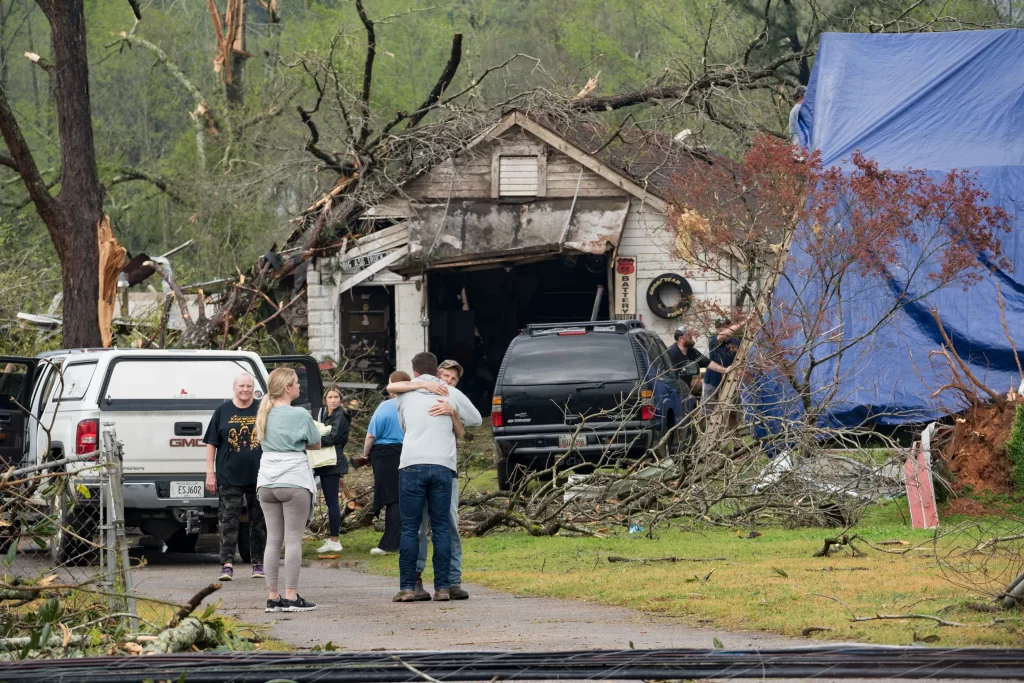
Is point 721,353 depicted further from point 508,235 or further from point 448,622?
A: point 448,622

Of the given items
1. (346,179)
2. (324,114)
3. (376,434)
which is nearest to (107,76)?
(324,114)

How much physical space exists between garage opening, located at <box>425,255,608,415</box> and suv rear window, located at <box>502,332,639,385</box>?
40.5ft

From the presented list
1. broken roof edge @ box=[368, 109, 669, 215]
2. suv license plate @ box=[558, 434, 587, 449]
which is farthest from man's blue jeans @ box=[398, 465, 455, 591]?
broken roof edge @ box=[368, 109, 669, 215]

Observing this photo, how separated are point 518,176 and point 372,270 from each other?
3.33 meters

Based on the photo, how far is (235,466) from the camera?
12.1 m

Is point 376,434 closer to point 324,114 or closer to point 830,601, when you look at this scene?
point 830,601

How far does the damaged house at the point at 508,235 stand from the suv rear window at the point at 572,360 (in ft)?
29.1

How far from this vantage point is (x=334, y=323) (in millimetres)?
26891

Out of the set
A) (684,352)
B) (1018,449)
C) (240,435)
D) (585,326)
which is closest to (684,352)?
(684,352)

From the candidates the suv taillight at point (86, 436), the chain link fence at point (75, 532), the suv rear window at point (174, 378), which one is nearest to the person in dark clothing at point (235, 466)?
the suv rear window at point (174, 378)

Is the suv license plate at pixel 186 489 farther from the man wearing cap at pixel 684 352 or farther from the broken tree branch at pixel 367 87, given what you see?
the broken tree branch at pixel 367 87

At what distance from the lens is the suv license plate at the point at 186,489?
13.2 meters

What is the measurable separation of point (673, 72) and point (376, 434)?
56.9 feet

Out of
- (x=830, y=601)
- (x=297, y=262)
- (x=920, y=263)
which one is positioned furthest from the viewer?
(x=297, y=262)
